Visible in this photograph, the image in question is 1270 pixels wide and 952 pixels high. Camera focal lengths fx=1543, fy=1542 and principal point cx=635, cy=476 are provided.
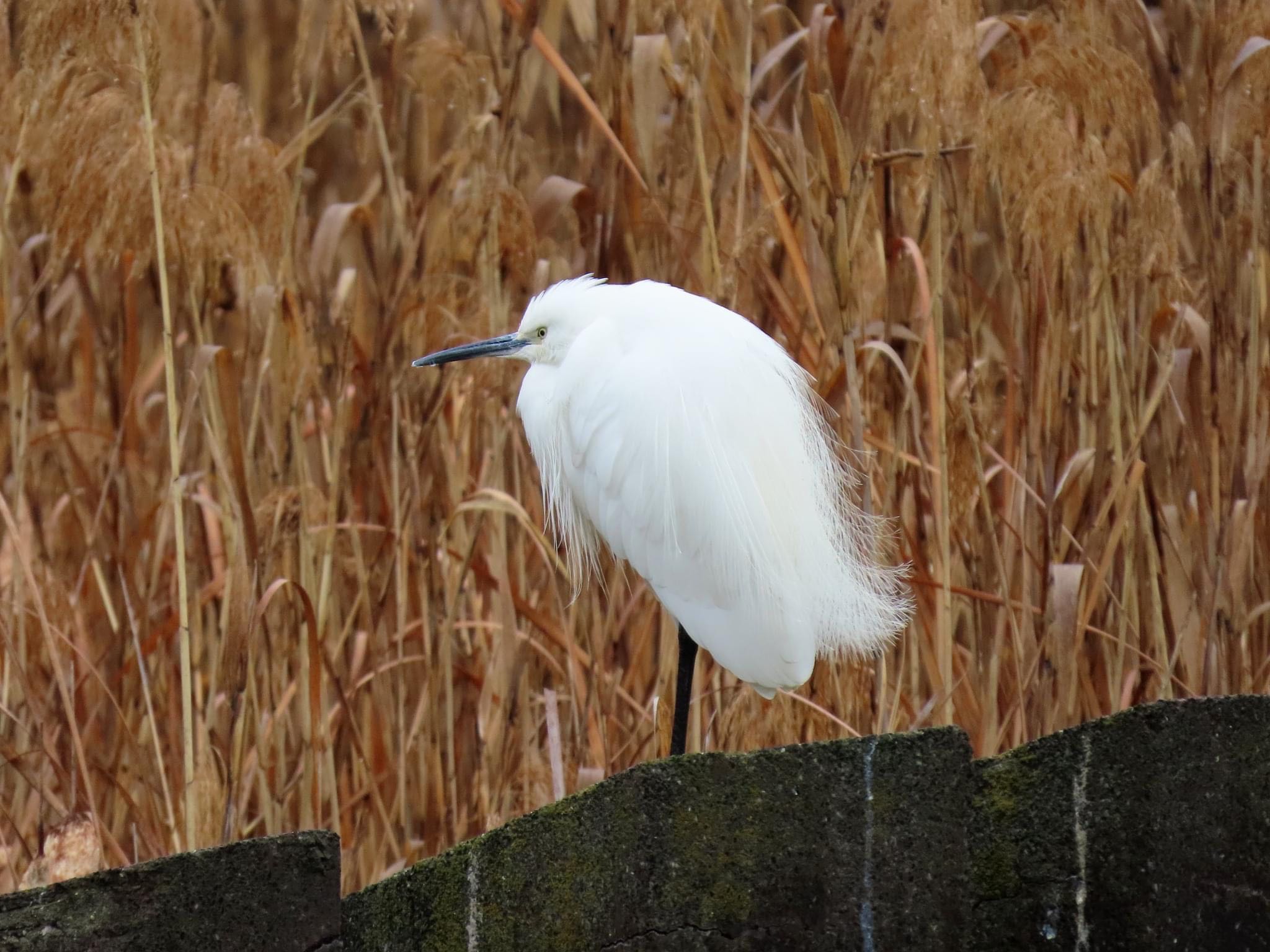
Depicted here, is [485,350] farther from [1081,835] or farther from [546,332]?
[1081,835]

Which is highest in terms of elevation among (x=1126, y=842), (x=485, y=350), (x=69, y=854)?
(x=485, y=350)

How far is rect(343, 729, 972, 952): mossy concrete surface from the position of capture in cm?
106

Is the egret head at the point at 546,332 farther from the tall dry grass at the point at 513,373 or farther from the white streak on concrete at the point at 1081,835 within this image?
the white streak on concrete at the point at 1081,835

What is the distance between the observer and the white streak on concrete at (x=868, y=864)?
1.11 metres

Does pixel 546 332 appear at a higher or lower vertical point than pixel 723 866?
higher

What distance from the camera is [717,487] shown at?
5.72 feet

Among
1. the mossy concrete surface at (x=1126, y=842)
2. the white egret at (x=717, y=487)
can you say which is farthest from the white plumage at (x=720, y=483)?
the mossy concrete surface at (x=1126, y=842)

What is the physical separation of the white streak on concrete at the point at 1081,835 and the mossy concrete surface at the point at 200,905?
537mm

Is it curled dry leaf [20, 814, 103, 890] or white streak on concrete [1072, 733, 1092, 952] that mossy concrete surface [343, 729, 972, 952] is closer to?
white streak on concrete [1072, 733, 1092, 952]

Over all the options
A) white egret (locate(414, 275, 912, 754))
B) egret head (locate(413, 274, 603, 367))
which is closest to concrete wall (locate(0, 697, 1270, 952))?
white egret (locate(414, 275, 912, 754))

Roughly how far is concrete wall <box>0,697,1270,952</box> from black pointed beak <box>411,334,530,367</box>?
34.7 inches

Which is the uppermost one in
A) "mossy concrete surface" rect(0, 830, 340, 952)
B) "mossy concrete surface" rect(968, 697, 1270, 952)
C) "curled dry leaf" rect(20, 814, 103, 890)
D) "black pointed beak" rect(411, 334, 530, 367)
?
"black pointed beak" rect(411, 334, 530, 367)

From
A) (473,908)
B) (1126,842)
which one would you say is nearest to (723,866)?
(473,908)

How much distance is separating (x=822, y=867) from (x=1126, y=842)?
232mm
